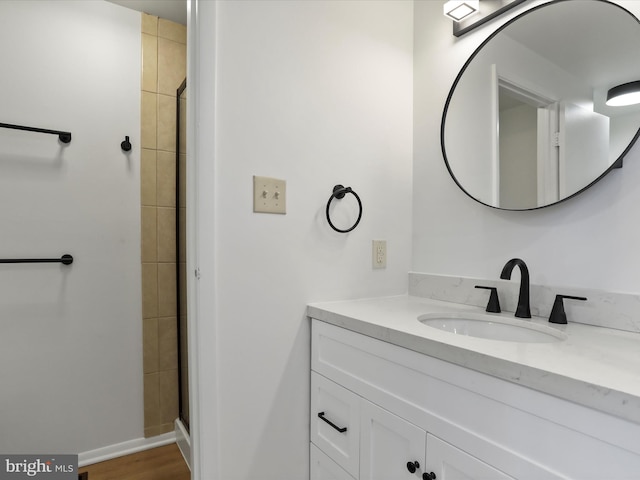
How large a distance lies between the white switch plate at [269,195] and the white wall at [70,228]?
104 cm

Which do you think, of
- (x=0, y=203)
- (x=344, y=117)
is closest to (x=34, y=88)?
(x=0, y=203)

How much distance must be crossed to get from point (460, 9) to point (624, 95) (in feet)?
2.11

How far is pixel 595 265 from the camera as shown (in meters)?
1.05

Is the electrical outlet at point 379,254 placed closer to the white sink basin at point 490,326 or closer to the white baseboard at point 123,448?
the white sink basin at point 490,326

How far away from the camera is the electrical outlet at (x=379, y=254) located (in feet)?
4.83

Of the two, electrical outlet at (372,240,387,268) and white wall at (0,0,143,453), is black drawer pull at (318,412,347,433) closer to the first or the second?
electrical outlet at (372,240,387,268)

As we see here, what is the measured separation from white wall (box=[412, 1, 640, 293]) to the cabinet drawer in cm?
65

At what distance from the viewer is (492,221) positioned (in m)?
1.32

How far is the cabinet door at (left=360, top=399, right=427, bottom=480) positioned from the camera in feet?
2.92

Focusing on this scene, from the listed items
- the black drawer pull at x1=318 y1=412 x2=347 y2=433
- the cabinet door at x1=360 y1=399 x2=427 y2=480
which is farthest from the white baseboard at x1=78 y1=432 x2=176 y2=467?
the cabinet door at x1=360 y1=399 x2=427 y2=480

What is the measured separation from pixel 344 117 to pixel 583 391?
112cm

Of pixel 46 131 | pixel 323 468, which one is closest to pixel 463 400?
pixel 323 468

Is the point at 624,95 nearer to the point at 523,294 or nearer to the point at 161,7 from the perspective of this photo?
the point at 523,294

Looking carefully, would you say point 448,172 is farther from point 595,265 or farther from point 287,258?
point 287,258
